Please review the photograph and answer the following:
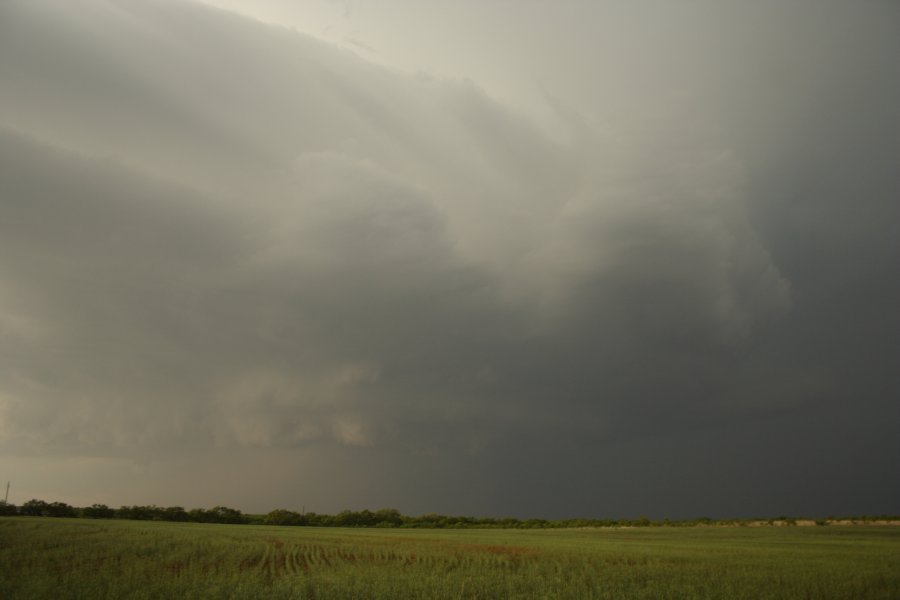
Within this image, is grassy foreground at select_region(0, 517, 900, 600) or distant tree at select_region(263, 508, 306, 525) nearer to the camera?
grassy foreground at select_region(0, 517, 900, 600)

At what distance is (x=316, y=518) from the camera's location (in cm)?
15100

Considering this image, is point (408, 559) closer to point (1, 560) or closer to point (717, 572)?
point (717, 572)

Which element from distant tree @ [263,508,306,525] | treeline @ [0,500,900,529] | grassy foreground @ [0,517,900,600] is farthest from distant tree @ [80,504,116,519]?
Result: grassy foreground @ [0,517,900,600]

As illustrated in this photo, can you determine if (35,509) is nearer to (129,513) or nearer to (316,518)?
(129,513)

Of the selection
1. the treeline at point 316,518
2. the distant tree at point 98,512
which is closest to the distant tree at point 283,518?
the treeline at point 316,518

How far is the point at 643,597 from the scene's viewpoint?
21.9m

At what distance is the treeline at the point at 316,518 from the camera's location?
407ft

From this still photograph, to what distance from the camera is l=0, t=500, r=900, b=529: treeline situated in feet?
407

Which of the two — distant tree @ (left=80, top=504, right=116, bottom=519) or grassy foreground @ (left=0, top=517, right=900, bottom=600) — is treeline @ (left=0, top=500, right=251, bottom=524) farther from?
grassy foreground @ (left=0, top=517, right=900, bottom=600)

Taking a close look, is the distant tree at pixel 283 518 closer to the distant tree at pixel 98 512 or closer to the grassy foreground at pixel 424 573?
the distant tree at pixel 98 512

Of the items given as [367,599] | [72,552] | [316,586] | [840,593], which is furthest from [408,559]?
[840,593]

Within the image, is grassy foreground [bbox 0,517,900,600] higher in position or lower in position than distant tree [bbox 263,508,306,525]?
higher

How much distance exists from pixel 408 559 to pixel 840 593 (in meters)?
24.9

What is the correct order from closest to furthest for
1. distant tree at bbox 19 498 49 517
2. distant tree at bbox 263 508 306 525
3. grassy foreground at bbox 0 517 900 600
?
grassy foreground at bbox 0 517 900 600
distant tree at bbox 19 498 49 517
distant tree at bbox 263 508 306 525
